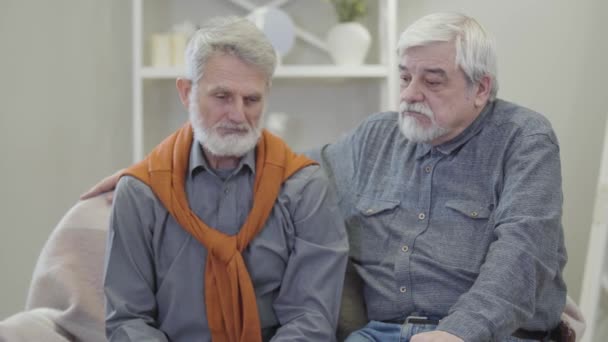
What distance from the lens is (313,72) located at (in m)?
2.71

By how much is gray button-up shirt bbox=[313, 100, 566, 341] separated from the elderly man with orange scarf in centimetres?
15

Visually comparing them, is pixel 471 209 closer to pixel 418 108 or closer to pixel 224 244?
pixel 418 108

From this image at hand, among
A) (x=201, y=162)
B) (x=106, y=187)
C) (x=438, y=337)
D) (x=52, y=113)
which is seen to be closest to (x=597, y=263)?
(x=438, y=337)

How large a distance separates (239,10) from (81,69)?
2.23 ft

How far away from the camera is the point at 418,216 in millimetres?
1835

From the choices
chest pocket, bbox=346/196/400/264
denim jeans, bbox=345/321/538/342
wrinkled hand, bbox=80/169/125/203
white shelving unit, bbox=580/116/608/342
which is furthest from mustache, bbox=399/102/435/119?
white shelving unit, bbox=580/116/608/342

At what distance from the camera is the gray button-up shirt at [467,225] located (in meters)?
1.61

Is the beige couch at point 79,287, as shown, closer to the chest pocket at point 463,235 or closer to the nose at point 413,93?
the chest pocket at point 463,235

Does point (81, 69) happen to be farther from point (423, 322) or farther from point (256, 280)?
point (423, 322)

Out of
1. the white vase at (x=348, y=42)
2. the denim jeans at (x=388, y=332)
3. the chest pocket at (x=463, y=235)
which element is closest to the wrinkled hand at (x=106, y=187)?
the denim jeans at (x=388, y=332)

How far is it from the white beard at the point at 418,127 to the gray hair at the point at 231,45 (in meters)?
0.38

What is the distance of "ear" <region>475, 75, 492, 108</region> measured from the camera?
184cm

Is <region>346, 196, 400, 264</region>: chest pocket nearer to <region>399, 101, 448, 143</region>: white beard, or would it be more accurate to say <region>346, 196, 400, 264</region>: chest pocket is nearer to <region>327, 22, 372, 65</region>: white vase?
<region>399, 101, 448, 143</region>: white beard

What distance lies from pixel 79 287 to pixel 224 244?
0.44 metres
